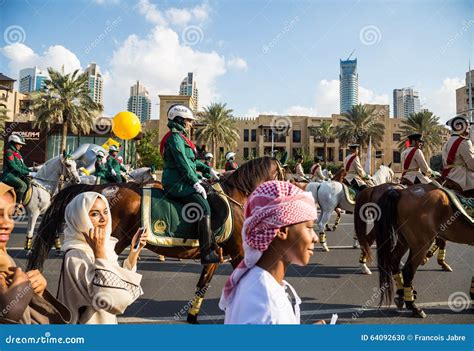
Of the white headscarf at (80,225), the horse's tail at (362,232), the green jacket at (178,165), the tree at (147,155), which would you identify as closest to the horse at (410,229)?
the horse's tail at (362,232)

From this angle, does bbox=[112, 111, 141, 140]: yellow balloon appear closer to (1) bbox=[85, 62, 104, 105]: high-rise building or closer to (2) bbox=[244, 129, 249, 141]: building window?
(1) bbox=[85, 62, 104, 105]: high-rise building

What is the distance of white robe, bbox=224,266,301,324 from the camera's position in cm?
164

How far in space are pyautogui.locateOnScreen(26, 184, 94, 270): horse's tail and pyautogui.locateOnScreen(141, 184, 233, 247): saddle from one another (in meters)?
1.22

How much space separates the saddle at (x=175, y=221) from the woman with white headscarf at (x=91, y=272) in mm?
2504

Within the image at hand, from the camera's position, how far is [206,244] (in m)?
5.01

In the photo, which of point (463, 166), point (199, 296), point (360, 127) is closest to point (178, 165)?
point (199, 296)

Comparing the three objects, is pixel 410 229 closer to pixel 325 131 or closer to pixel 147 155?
pixel 147 155

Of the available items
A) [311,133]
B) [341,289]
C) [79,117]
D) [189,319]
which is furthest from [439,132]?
[189,319]

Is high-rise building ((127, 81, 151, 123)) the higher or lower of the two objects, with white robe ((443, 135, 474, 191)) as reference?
higher

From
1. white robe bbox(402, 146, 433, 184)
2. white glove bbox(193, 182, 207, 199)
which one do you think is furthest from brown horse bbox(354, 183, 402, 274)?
white glove bbox(193, 182, 207, 199)

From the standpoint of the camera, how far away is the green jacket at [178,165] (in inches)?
199

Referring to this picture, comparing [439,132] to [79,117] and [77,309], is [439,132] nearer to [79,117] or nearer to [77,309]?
[79,117]

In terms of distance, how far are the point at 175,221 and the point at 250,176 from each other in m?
1.41

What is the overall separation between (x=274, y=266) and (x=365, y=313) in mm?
4122
